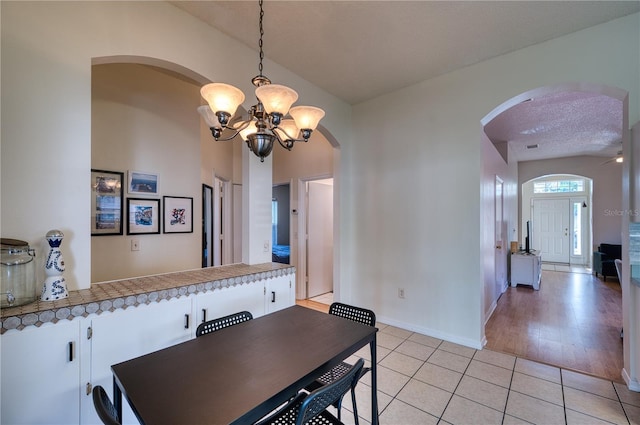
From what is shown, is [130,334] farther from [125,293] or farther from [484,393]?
[484,393]

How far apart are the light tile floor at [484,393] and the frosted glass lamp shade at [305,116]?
2.00m

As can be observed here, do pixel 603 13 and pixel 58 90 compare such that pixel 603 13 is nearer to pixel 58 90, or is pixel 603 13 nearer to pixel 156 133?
pixel 58 90

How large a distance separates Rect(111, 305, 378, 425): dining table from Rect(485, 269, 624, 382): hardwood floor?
2.34 m

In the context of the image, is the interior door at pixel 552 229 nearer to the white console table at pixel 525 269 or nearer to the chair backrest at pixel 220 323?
the white console table at pixel 525 269

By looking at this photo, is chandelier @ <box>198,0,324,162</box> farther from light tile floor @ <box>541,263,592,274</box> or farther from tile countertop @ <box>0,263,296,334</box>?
light tile floor @ <box>541,263,592,274</box>

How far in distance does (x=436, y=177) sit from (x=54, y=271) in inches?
131

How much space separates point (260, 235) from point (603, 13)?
340 centimetres

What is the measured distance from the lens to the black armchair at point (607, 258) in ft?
19.5

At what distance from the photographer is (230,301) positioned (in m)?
2.14

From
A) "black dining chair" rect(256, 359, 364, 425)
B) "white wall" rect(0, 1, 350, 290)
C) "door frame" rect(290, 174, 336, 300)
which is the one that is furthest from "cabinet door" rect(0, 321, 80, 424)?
"door frame" rect(290, 174, 336, 300)

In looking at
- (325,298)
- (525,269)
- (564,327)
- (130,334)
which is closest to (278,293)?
(130,334)

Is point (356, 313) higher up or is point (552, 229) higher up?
point (552, 229)

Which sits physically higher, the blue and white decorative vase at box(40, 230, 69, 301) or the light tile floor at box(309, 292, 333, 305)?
the blue and white decorative vase at box(40, 230, 69, 301)

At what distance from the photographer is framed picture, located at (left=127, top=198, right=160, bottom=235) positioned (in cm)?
279
